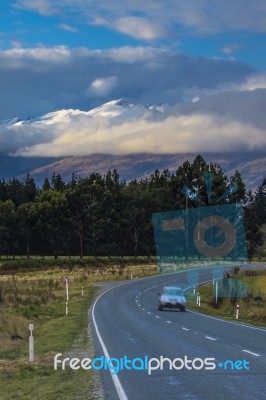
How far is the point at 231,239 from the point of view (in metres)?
102

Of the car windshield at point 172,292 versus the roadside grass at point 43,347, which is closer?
the roadside grass at point 43,347

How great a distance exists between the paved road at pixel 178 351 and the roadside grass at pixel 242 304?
4.20 meters

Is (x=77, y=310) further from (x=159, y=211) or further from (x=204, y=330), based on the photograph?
(x=159, y=211)

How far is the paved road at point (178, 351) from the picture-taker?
11.6 meters

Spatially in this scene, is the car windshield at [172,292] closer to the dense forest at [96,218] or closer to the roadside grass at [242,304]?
the roadside grass at [242,304]

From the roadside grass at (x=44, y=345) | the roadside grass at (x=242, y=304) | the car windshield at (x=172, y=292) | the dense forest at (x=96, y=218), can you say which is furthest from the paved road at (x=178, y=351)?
the dense forest at (x=96, y=218)

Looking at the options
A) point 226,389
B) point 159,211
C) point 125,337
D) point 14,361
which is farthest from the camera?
point 159,211

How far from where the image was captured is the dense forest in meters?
118

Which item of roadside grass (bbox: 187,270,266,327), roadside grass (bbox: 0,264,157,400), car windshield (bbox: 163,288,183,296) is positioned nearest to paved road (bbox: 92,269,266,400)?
roadside grass (bbox: 0,264,157,400)

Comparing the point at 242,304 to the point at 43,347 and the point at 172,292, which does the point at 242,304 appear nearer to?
the point at 172,292

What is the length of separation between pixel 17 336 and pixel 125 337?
489 cm

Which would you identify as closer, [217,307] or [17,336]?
[17,336]

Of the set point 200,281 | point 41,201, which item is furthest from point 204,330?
point 41,201

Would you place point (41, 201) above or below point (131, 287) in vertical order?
above
